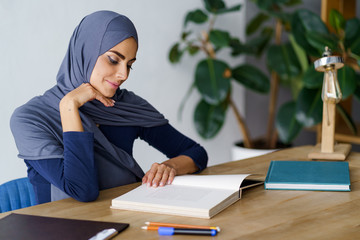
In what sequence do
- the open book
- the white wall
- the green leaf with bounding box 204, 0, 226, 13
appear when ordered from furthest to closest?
the green leaf with bounding box 204, 0, 226, 13
the white wall
the open book

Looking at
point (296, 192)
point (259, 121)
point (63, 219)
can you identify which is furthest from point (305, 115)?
point (63, 219)

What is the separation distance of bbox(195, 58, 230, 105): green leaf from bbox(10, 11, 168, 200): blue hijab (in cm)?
139

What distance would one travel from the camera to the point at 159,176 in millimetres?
1281

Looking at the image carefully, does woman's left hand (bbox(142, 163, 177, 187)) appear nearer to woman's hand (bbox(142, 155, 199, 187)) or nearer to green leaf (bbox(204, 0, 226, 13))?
woman's hand (bbox(142, 155, 199, 187))

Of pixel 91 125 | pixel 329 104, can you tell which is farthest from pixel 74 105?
pixel 329 104

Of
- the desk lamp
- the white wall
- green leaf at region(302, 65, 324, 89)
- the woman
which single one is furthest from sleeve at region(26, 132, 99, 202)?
green leaf at region(302, 65, 324, 89)

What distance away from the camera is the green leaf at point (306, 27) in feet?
8.65

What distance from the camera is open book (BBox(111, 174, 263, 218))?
41.3 inches

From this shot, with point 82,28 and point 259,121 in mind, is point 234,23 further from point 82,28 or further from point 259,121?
point 82,28

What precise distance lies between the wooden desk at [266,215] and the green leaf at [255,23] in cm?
230

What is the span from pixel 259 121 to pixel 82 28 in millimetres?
2658

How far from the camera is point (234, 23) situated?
3.42m

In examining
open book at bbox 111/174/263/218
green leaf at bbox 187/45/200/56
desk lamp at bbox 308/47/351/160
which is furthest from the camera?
green leaf at bbox 187/45/200/56

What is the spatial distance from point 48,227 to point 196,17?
2.15 meters
